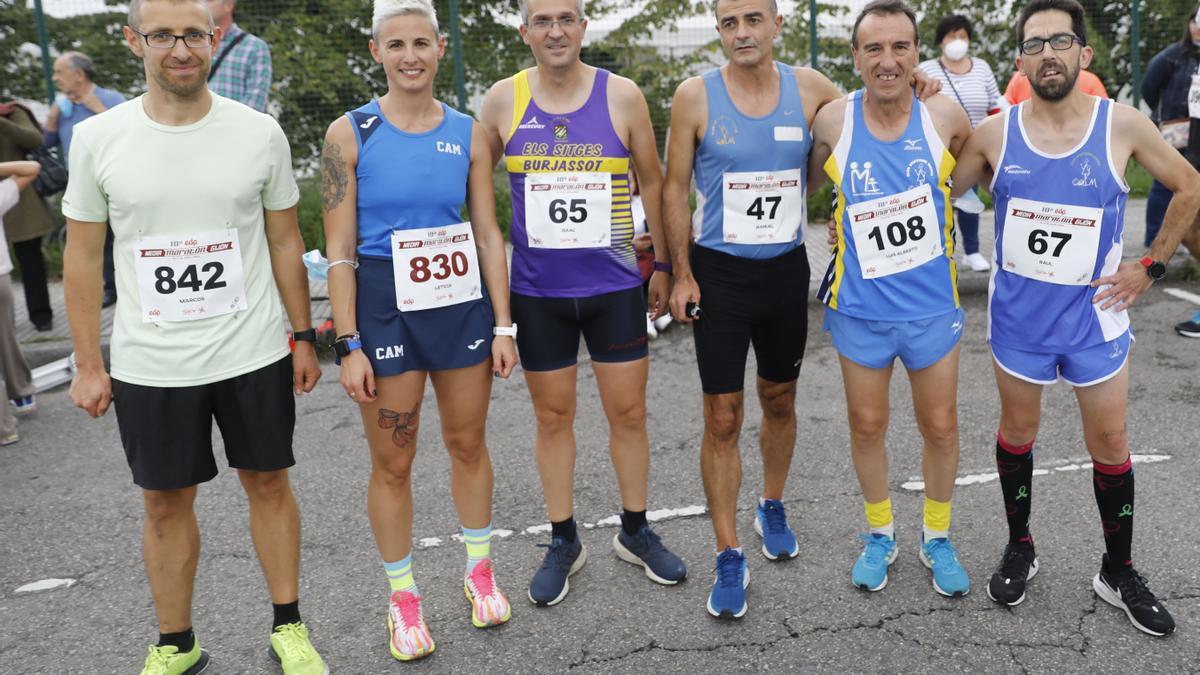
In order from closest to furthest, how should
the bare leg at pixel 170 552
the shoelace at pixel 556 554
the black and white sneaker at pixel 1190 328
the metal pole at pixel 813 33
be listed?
the bare leg at pixel 170 552 < the shoelace at pixel 556 554 < the black and white sneaker at pixel 1190 328 < the metal pole at pixel 813 33

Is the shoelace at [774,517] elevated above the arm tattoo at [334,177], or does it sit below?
below

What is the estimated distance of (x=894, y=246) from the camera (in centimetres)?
336

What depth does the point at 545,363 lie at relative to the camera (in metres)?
3.59

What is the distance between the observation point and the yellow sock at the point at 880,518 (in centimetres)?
361

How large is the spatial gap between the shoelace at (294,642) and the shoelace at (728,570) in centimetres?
137

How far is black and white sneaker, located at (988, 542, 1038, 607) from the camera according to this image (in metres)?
3.35

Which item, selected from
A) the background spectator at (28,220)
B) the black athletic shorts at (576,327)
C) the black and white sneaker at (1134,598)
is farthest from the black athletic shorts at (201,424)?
the background spectator at (28,220)

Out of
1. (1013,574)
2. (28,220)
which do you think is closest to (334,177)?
(1013,574)

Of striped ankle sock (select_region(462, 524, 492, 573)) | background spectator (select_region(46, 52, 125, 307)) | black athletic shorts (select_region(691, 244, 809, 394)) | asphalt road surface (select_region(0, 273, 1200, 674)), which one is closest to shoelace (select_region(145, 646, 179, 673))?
asphalt road surface (select_region(0, 273, 1200, 674))

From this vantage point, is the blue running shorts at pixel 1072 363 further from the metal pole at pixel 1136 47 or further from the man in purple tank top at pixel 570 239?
the metal pole at pixel 1136 47

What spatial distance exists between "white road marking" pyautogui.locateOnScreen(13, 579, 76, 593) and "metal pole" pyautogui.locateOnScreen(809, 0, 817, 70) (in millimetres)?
8322

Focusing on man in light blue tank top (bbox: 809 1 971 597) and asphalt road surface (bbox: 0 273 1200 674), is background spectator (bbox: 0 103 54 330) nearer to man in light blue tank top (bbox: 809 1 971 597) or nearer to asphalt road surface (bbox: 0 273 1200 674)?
asphalt road surface (bbox: 0 273 1200 674)

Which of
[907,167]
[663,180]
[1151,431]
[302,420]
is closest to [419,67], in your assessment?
[663,180]

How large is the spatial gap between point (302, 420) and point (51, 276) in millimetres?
5394
